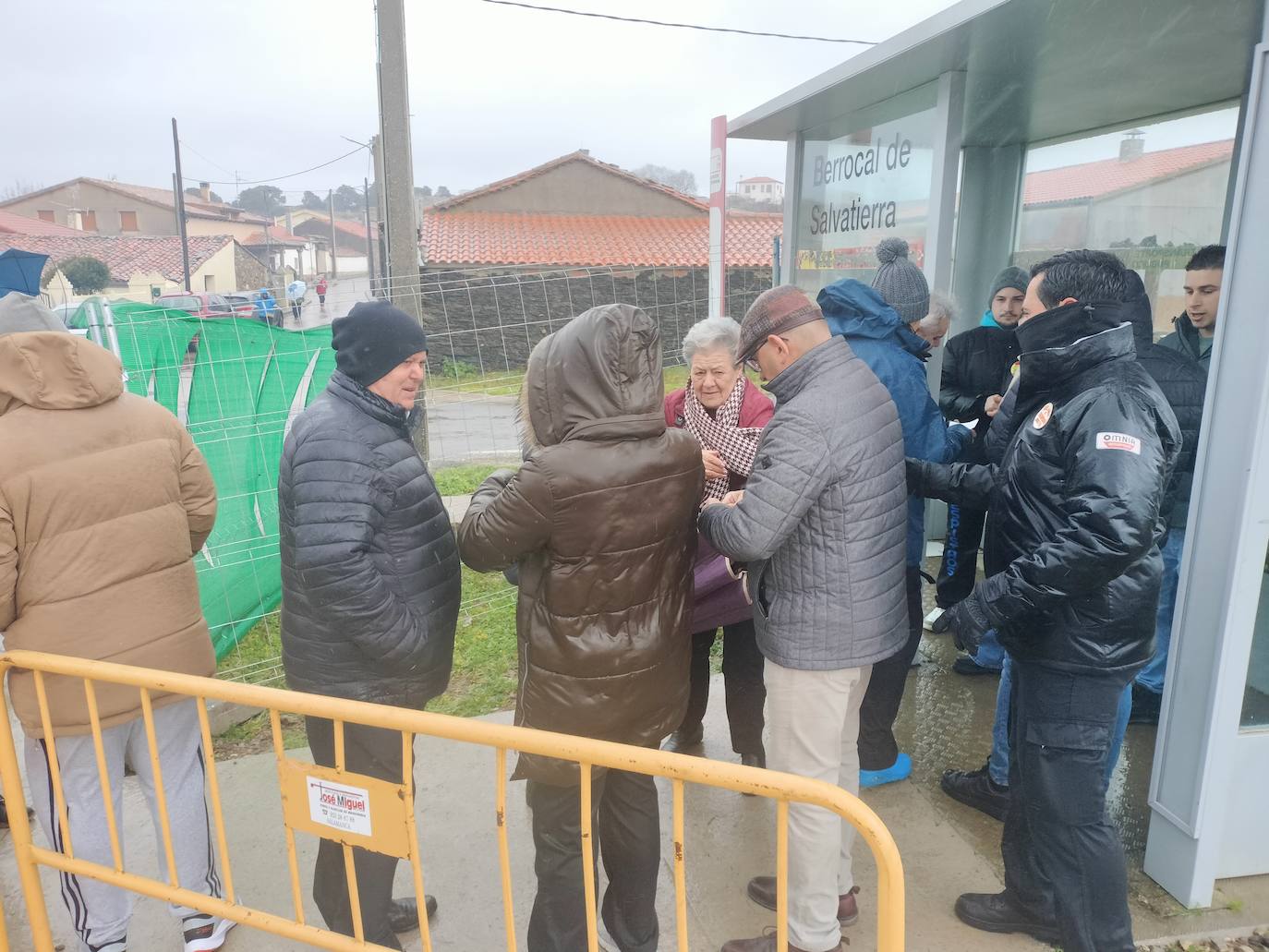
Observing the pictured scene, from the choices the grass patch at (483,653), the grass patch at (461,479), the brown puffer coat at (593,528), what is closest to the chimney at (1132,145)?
the brown puffer coat at (593,528)

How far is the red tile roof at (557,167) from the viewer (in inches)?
1031

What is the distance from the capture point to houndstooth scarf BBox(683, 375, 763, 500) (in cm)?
295

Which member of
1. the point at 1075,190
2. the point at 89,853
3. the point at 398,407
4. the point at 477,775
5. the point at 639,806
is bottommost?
the point at 477,775

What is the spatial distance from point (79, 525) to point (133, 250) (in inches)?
2246

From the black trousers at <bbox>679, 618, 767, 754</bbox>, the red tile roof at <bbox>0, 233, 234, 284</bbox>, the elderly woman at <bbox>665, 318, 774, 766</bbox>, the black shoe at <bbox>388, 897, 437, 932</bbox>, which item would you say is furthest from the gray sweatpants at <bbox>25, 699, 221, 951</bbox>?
the red tile roof at <bbox>0, 233, 234, 284</bbox>

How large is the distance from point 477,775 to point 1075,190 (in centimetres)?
510

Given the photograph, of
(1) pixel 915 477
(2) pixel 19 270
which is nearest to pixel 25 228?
(2) pixel 19 270

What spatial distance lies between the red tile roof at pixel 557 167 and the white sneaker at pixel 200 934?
83.7ft

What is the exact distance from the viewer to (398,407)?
2.33 m

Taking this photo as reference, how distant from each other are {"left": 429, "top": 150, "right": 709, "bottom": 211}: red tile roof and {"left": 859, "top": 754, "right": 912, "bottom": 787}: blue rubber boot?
2517cm

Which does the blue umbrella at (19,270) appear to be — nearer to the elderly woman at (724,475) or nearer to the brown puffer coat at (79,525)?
the brown puffer coat at (79,525)

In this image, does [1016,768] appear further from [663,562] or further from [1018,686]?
[663,562]

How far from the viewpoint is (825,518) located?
2.23m

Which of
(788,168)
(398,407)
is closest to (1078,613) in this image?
(398,407)
